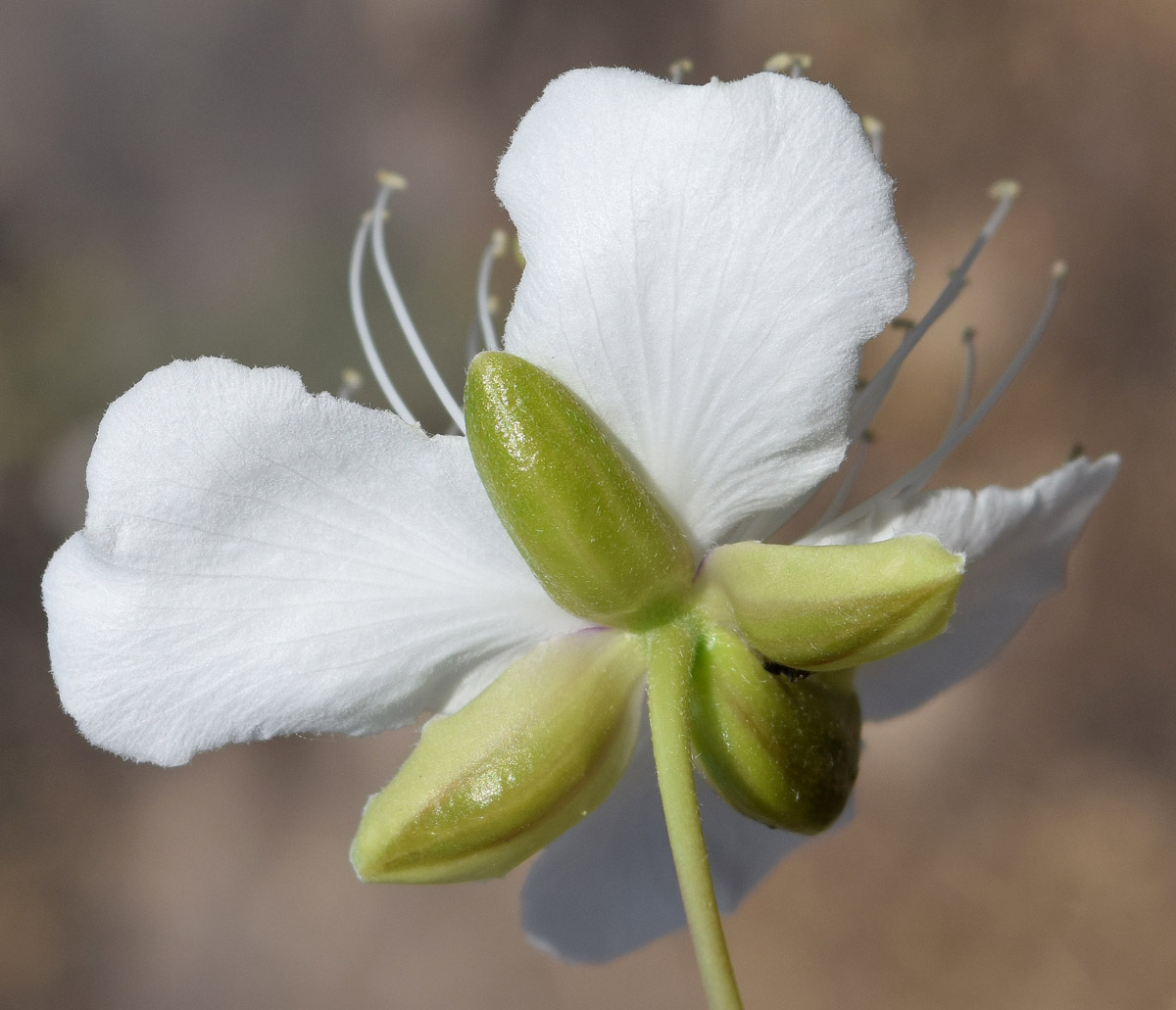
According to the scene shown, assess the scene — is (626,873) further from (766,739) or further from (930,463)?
(930,463)

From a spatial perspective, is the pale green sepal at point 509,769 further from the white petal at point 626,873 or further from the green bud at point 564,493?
the white petal at point 626,873

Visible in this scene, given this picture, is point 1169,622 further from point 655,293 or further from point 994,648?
point 655,293

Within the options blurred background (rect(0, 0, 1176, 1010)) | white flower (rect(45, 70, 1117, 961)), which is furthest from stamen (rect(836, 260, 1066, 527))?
blurred background (rect(0, 0, 1176, 1010))

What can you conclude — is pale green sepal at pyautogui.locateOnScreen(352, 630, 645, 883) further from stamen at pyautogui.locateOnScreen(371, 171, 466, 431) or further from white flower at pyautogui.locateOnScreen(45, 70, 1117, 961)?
stamen at pyautogui.locateOnScreen(371, 171, 466, 431)

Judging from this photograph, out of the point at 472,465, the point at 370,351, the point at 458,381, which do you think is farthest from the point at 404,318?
the point at 458,381

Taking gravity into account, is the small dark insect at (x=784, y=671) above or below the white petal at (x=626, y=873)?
above

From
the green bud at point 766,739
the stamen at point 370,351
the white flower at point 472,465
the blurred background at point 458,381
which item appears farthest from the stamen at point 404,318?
the blurred background at point 458,381

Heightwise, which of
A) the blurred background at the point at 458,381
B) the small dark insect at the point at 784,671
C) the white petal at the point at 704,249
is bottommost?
the blurred background at the point at 458,381
